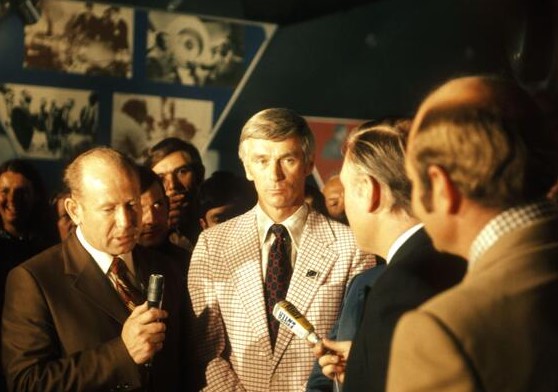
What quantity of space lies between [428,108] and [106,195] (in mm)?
1543

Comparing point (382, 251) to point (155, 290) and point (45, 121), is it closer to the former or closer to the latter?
point (155, 290)

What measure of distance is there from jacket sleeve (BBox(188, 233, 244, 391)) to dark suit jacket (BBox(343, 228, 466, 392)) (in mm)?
1149

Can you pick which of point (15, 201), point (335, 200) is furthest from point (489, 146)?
point (335, 200)

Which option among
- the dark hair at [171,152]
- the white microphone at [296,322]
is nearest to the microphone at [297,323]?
the white microphone at [296,322]

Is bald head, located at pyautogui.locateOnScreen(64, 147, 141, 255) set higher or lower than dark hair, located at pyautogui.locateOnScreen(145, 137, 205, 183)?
lower

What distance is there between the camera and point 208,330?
298 centimetres

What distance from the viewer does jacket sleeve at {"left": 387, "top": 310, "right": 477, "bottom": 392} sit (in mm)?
1216

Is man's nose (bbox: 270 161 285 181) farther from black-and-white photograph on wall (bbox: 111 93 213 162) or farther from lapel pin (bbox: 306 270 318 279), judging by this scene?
black-and-white photograph on wall (bbox: 111 93 213 162)

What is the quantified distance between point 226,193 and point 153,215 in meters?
1.04

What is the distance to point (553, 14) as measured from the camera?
4.54 m

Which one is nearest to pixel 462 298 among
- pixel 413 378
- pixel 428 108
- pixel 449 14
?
pixel 413 378

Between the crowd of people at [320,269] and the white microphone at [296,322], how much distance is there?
19mm

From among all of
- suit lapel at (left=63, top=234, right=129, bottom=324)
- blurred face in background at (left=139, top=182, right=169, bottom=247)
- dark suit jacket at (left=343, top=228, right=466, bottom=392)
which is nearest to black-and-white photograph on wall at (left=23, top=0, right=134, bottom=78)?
blurred face in background at (left=139, top=182, right=169, bottom=247)

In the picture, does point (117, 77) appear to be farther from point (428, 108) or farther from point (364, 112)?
point (428, 108)
